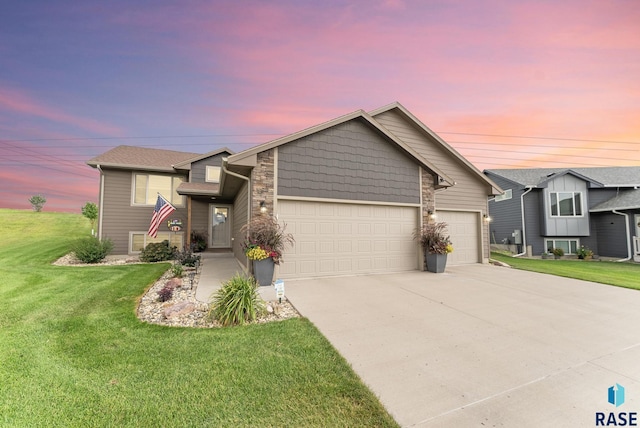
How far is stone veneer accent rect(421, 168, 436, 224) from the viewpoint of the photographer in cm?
898

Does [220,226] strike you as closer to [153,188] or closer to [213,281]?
[153,188]

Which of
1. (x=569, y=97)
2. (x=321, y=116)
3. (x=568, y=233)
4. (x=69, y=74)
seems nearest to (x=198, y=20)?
(x=321, y=116)

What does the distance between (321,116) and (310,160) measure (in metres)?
9.02

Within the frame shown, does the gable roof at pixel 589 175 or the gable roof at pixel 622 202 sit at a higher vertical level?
the gable roof at pixel 589 175

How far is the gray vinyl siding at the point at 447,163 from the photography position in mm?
11305

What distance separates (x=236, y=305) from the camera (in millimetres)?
4121

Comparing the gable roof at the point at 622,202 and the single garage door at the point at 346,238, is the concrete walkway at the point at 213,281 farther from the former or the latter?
the gable roof at the point at 622,202

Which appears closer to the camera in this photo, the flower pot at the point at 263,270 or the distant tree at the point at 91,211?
the flower pot at the point at 263,270

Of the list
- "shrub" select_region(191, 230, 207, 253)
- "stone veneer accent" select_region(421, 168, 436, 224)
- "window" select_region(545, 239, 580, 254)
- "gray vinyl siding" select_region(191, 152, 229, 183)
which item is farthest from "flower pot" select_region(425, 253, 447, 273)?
"window" select_region(545, 239, 580, 254)

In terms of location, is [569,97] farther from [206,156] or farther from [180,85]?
[180,85]

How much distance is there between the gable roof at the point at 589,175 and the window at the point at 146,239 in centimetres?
2114

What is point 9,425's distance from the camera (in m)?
1.93

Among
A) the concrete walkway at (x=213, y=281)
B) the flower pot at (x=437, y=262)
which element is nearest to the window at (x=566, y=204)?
the flower pot at (x=437, y=262)

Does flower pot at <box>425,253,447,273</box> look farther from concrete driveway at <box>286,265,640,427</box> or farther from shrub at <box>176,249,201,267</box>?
shrub at <box>176,249,201,267</box>
